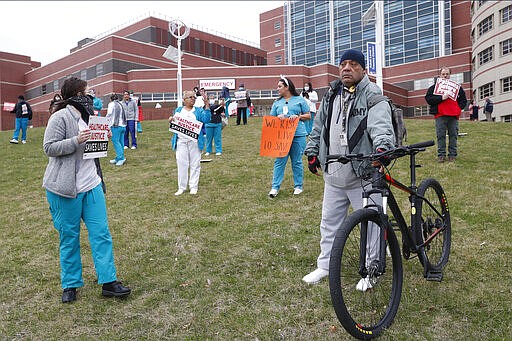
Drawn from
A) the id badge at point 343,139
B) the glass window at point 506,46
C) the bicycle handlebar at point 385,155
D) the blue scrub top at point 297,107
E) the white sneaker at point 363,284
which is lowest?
the white sneaker at point 363,284

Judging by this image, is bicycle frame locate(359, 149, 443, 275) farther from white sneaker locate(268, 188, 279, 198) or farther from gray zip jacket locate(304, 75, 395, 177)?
white sneaker locate(268, 188, 279, 198)

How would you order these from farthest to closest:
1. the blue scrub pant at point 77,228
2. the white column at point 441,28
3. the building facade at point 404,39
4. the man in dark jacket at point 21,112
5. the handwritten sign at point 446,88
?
the building facade at point 404,39 < the white column at point 441,28 < the man in dark jacket at point 21,112 < the handwritten sign at point 446,88 < the blue scrub pant at point 77,228

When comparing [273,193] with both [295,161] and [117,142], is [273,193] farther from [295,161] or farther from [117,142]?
[117,142]

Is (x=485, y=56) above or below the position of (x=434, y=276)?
above

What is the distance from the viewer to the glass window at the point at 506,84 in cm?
4499

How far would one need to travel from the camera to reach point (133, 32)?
66.4 meters

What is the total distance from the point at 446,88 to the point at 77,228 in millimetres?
7984

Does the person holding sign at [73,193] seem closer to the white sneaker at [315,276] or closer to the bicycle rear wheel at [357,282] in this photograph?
the white sneaker at [315,276]

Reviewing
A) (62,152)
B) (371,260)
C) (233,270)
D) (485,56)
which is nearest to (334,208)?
(371,260)

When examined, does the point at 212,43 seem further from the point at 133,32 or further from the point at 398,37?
the point at 398,37

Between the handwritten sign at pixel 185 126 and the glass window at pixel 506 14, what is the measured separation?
46.2 m

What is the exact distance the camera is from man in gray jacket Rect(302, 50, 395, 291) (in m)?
3.91

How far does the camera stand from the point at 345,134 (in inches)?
161

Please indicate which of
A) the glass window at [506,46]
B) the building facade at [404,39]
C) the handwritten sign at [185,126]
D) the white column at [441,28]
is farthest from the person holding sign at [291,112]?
the white column at [441,28]
